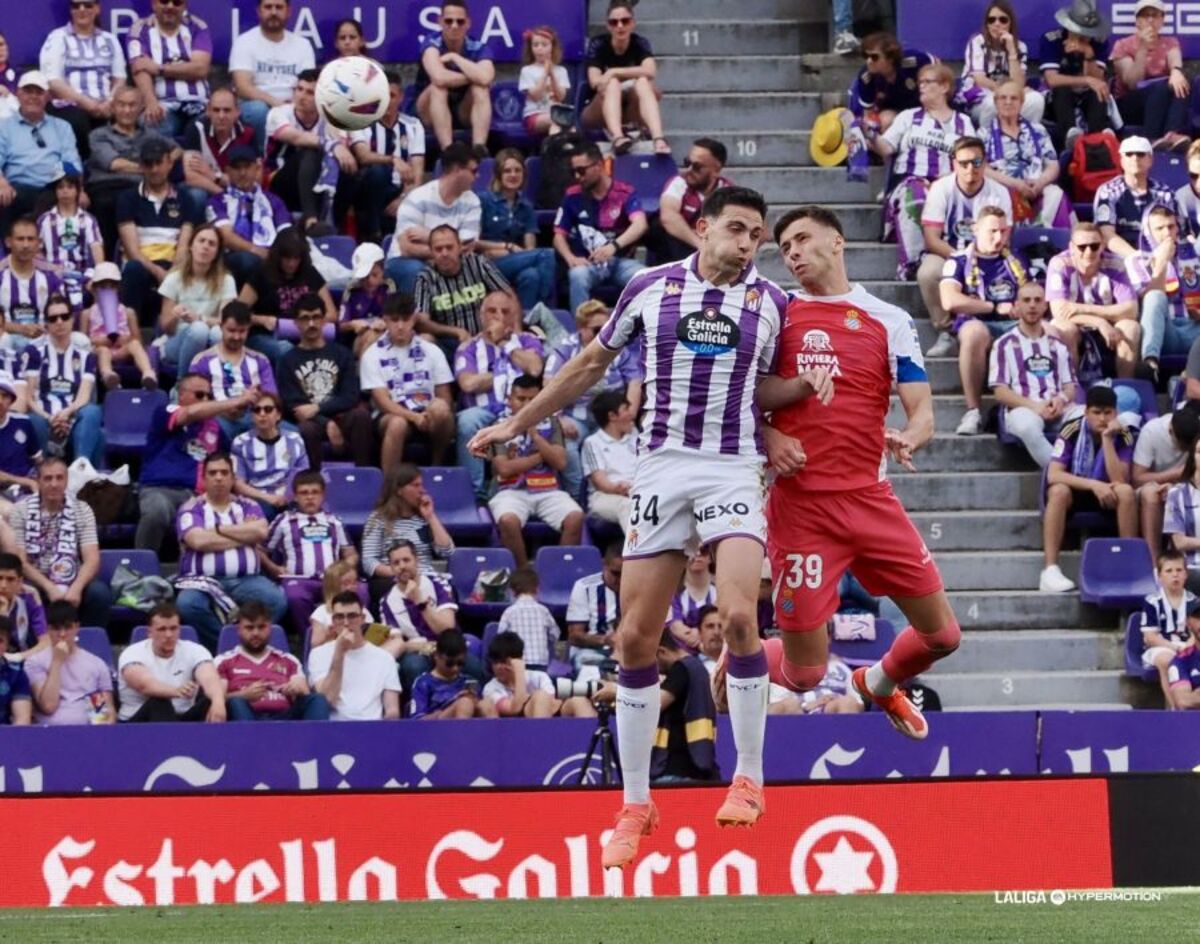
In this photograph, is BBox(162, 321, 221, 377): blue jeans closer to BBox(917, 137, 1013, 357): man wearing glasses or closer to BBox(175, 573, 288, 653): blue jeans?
BBox(175, 573, 288, 653): blue jeans

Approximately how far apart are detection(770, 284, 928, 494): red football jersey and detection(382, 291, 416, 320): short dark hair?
7344 mm

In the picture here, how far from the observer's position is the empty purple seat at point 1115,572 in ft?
55.5

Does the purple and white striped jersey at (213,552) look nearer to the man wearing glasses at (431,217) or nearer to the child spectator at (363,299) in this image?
the child spectator at (363,299)

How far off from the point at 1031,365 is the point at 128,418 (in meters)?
6.47

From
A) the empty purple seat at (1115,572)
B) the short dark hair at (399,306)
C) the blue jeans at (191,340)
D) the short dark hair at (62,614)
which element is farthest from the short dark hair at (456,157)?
the empty purple seat at (1115,572)

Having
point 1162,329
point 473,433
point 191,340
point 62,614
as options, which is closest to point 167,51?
point 191,340

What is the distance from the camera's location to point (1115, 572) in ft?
55.9

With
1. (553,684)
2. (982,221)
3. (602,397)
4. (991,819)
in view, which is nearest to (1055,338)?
(982,221)

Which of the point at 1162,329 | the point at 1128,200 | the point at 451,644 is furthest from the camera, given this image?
the point at 1128,200

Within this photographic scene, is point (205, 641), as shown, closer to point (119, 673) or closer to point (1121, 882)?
point (119, 673)

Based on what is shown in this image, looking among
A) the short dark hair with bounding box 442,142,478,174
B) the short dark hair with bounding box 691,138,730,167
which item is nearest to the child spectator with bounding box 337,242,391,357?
the short dark hair with bounding box 442,142,478,174

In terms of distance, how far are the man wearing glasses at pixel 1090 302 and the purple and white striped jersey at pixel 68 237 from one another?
7.07 meters

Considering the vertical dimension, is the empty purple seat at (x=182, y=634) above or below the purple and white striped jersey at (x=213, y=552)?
below

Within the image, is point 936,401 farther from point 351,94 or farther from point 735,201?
point 735,201
